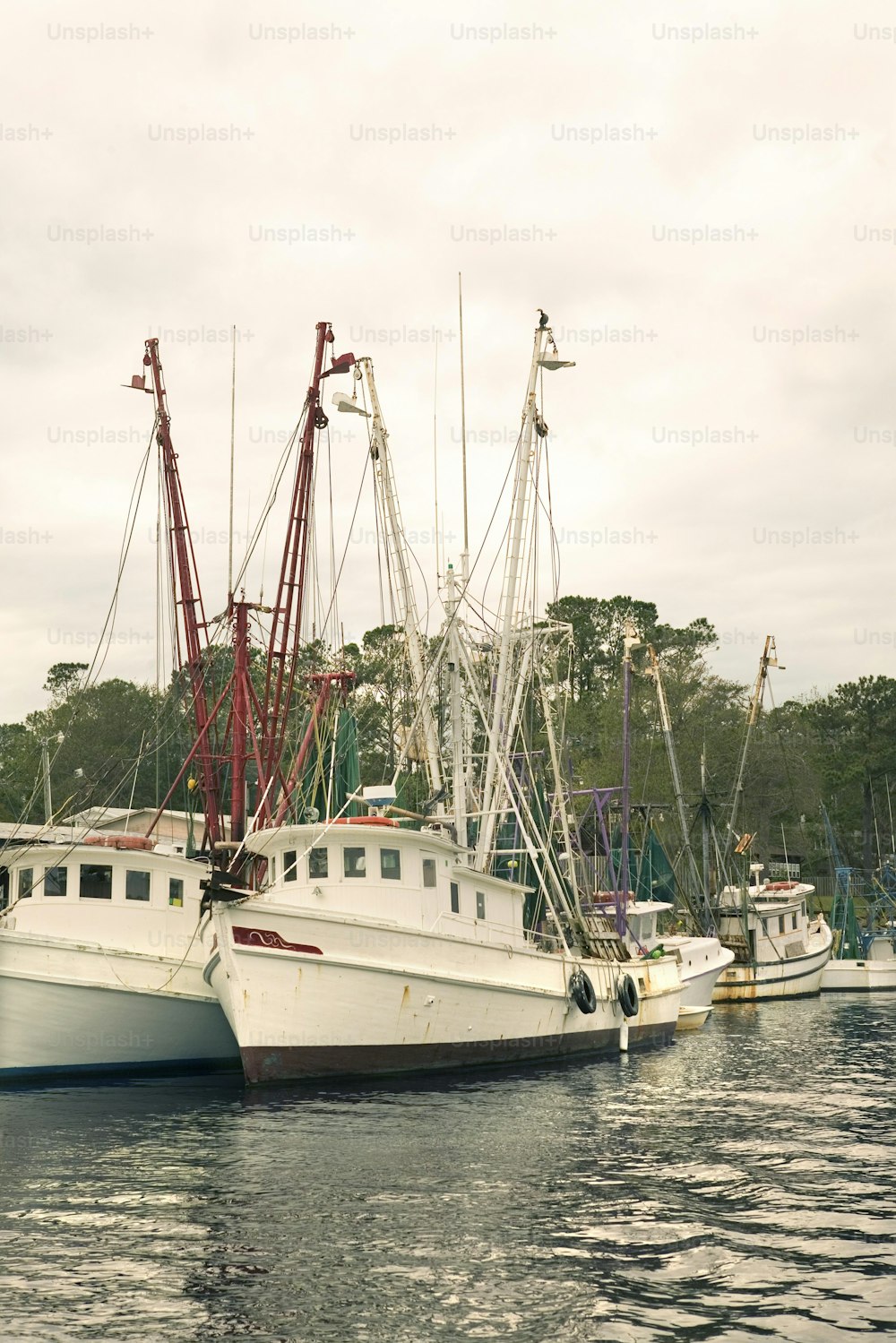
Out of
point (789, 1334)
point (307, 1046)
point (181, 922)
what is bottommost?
point (789, 1334)

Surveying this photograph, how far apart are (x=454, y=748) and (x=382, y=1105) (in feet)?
35.2

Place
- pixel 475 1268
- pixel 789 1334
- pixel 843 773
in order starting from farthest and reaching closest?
pixel 843 773
pixel 475 1268
pixel 789 1334

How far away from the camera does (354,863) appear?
96.6 feet

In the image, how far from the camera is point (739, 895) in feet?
200

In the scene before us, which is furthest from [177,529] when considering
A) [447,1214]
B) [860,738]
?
[860,738]

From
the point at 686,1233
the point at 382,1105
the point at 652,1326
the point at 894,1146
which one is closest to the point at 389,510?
the point at 382,1105

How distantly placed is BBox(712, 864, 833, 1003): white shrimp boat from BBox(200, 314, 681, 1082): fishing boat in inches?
706

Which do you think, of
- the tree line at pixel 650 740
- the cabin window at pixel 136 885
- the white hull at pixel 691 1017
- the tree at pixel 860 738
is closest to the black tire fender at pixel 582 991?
the cabin window at pixel 136 885

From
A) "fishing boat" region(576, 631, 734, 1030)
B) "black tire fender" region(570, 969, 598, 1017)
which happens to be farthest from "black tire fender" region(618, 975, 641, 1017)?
"fishing boat" region(576, 631, 734, 1030)

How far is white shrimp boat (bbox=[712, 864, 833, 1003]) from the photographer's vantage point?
186 ft

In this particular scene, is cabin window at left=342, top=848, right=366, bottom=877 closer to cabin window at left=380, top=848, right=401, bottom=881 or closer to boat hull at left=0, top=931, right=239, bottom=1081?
cabin window at left=380, top=848, right=401, bottom=881

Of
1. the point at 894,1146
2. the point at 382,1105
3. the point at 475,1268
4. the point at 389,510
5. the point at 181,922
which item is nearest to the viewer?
the point at 475,1268

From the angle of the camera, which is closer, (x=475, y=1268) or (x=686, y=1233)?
(x=475, y=1268)

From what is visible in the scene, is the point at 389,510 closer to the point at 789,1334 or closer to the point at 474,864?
the point at 474,864
